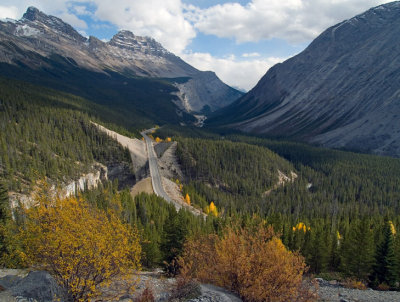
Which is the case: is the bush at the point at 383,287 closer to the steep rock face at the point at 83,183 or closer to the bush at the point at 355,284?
the bush at the point at 355,284

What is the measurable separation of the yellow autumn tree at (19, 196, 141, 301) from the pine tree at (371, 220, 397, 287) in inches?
1554

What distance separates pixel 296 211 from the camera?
115688 millimetres

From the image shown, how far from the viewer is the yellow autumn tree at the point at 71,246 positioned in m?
17.8

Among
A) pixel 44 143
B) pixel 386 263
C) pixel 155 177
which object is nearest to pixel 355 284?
pixel 386 263

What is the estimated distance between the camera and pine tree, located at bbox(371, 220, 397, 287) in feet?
134

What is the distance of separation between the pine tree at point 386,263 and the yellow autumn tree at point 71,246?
39.5 metres

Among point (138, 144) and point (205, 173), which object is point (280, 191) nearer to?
point (205, 173)

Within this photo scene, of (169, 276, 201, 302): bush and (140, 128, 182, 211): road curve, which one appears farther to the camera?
(140, 128, 182, 211): road curve

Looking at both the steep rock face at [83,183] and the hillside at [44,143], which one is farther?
the hillside at [44,143]

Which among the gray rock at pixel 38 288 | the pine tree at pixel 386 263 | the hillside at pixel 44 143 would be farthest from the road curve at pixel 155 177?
the gray rock at pixel 38 288

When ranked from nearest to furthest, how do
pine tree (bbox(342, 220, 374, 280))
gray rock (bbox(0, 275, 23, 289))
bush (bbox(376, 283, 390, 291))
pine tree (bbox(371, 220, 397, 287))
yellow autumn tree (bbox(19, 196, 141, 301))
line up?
yellow autumn tree (bbox(19, 196, 141, 301)), gray rock (bbox(0, 275, 23, 289)), bush (bbox(376, 283, 390, 291)), pine tree (bbox(371, 220, 397, 287)), pine tree (bbox(342, 220, 374, 280))

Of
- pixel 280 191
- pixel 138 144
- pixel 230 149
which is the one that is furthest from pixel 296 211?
pixel 138 144

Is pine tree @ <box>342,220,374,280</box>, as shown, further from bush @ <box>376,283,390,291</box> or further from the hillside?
the hillside

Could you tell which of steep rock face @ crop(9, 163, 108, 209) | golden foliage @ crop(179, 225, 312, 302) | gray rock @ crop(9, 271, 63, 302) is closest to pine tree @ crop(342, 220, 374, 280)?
golden foliage @ crop(179, 225, 312, 302)
